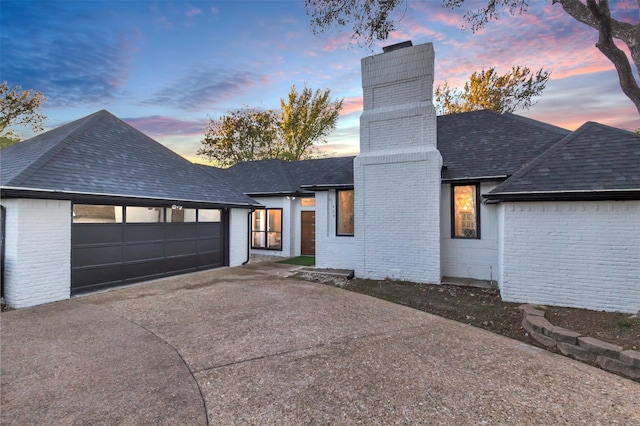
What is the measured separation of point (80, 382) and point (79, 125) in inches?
396

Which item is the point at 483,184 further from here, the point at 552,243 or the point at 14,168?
the point at 14,168

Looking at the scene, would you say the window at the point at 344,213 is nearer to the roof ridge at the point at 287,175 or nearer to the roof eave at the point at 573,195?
the roof ridge at the point at 287,175

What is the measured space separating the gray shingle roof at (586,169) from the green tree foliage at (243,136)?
1086 inches

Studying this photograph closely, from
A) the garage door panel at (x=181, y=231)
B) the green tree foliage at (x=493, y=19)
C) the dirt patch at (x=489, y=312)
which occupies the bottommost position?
the dirt patch at (x=489, y=312)

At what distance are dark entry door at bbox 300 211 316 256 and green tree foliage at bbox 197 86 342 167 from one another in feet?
56.1

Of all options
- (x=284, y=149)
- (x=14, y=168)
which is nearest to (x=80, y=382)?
(x=14, y=168)

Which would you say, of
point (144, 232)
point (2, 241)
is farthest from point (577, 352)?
point (2, 241)

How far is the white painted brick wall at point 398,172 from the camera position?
8805 millimetres

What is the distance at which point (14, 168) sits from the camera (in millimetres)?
7379

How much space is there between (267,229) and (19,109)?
82.0 feet

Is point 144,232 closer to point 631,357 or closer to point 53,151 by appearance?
point 53,151

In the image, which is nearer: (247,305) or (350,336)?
(350,336)

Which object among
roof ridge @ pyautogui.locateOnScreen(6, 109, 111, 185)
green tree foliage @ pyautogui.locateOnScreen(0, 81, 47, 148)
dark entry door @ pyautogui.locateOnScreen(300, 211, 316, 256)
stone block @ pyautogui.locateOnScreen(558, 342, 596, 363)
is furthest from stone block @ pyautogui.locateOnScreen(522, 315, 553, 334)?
green tree foliage @ pyautogui.locateOnScreen(0, 81, 47, 148)

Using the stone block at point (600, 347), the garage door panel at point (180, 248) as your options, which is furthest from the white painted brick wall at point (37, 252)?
the stone block at point (600, 347)
